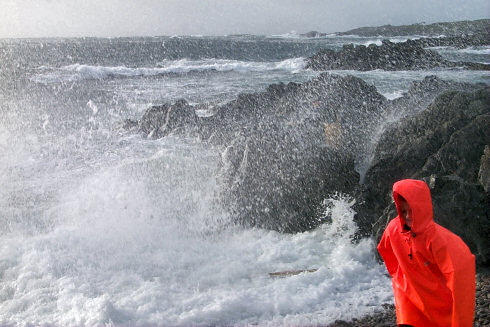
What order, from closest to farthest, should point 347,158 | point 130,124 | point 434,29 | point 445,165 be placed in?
1. point 445,165
2. point 347,158
3. point 130,124
4. point 434,29

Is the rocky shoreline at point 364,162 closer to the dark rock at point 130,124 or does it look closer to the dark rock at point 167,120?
the dark rock at point 167,120

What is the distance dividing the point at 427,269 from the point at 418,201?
0.48m

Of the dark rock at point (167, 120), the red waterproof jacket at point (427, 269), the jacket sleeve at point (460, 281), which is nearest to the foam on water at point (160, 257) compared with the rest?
the red waterproof jacket at point (427, 269)

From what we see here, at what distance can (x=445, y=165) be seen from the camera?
5.98 metres

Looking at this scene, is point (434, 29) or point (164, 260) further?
point (434, 29)

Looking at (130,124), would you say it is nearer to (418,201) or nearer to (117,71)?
(418,201)

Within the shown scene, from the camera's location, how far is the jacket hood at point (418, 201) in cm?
257

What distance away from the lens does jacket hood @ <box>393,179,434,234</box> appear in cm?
257

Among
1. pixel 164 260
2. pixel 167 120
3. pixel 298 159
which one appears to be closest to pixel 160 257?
pixel 164 260

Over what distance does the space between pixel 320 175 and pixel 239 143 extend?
1805mm

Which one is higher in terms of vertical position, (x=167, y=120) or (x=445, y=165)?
(x=445, y=165)

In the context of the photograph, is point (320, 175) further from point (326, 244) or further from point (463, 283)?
point (463, 283)

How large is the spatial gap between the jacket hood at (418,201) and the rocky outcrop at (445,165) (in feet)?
9.60

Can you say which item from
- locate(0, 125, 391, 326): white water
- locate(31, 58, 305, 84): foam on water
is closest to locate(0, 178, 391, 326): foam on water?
locate(0, 125, 391, 326): white water
